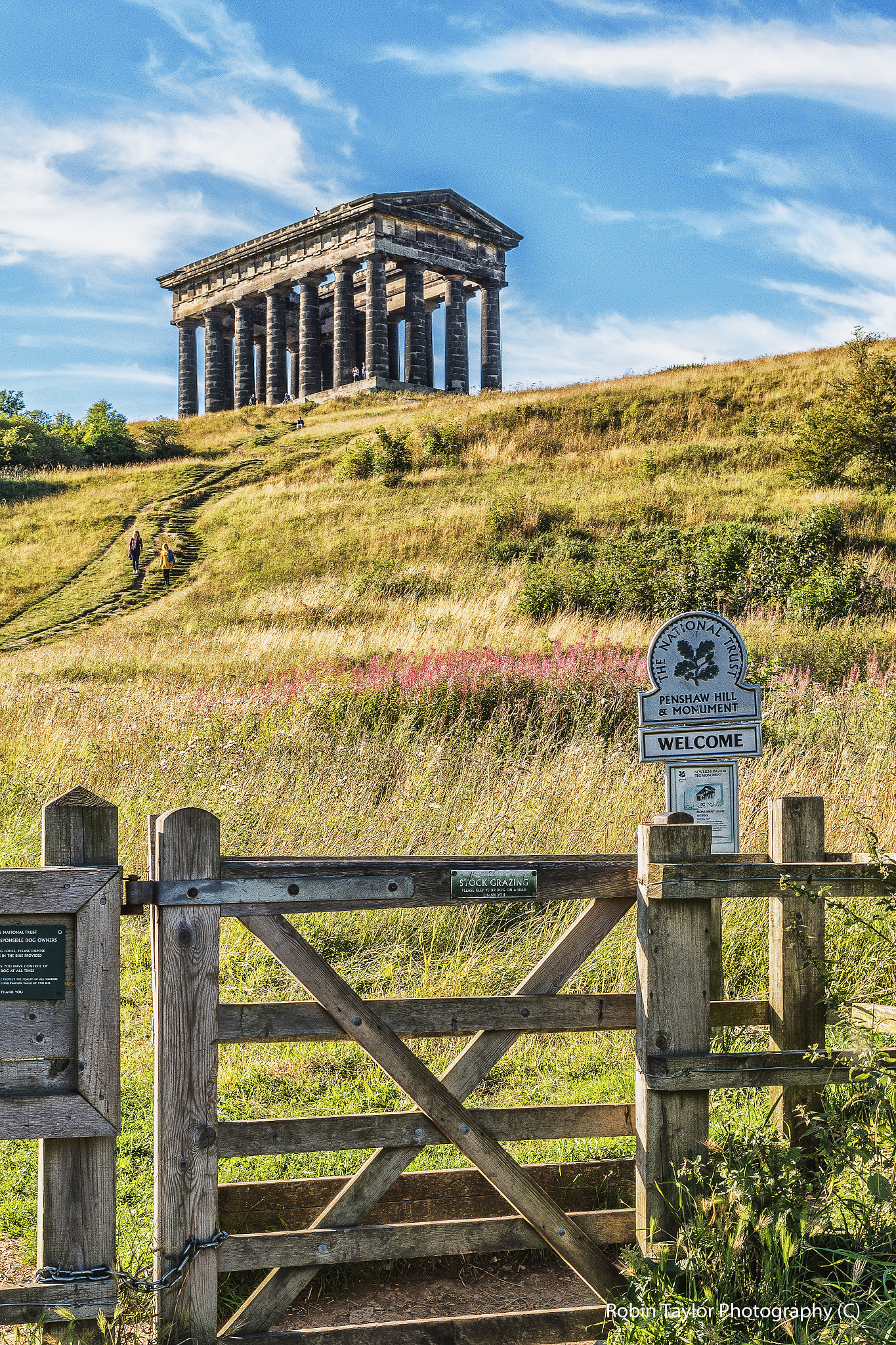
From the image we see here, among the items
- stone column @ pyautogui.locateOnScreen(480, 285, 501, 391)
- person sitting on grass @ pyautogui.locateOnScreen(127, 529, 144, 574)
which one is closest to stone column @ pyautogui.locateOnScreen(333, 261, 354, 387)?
stone column @ pyautogui.locateOnScreen(480, 285, 501, 391)

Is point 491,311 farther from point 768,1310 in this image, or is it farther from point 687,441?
point 768,1310

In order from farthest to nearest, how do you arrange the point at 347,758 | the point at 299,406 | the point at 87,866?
the point at 299,406, the point at 347,758, the point at 87,866

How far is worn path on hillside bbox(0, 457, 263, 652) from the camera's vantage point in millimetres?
23484

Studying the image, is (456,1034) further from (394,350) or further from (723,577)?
(394,350)

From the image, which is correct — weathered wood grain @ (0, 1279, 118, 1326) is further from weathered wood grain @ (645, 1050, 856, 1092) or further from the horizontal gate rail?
weathered wood grain @ (645, 1050, 856, 1092)

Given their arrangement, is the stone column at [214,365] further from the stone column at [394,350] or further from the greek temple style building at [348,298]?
the stone column at [394,350]

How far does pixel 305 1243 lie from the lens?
3.16 meters

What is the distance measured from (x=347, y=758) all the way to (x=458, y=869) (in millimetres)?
5322

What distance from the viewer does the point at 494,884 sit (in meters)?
3.28

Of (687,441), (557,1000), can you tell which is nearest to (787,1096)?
(557,1000)

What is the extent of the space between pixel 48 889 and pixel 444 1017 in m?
1.25

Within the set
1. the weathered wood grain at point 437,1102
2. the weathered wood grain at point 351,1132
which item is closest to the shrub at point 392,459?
the weathered wood grain at point 351,1132

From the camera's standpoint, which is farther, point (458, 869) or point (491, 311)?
point (491, 311)

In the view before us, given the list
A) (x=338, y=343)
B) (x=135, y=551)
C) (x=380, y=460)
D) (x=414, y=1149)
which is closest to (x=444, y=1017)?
(x=414, y=1149)
